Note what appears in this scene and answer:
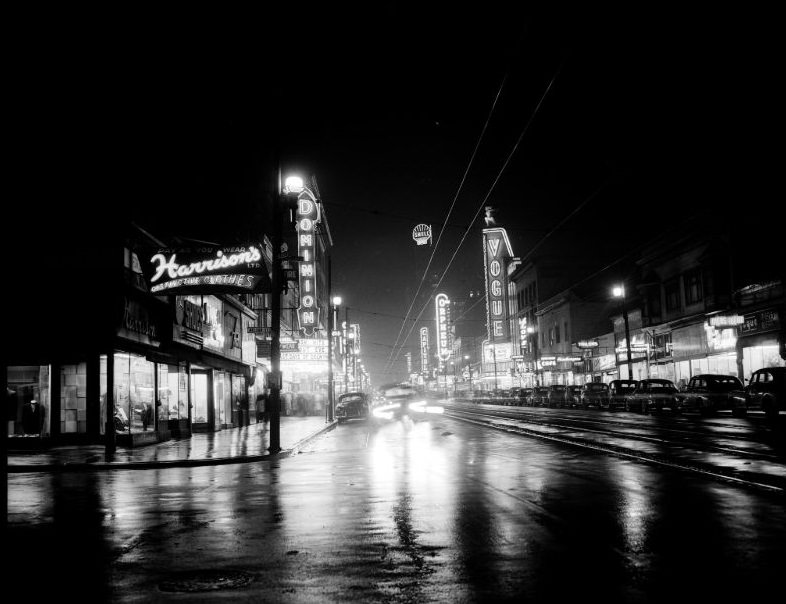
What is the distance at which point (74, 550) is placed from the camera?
25.7 feet

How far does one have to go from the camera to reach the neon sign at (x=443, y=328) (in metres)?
129

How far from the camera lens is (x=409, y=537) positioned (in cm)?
809

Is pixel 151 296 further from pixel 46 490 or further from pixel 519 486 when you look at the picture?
pixel 519 486

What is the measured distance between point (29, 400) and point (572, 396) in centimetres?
3964

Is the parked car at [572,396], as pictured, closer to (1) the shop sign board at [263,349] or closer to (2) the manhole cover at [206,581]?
(1) the shop sign board at [263,349]

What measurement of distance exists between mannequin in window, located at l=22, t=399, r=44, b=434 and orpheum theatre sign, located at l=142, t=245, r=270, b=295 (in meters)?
5.22

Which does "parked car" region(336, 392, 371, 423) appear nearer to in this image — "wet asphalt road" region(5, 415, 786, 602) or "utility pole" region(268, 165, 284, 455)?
"utility pole" region(268, 165, 284, 455)

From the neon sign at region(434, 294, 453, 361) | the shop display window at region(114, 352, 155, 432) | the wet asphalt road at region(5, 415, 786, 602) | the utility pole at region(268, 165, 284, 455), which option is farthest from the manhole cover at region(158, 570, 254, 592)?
the neon sign at region(434, 294, 453, 361)

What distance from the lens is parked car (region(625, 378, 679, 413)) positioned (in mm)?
38344

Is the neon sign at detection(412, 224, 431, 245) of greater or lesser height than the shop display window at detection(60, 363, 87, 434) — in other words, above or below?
above

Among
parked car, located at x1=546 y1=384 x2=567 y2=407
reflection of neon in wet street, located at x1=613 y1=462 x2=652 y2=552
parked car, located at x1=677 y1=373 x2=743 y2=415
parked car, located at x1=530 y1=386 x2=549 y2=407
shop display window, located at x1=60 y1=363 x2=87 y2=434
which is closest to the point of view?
reflection of neon in wet street, located at x1=613 y1=462 x2=652 y2=552

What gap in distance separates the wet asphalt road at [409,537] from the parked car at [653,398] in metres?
25.6

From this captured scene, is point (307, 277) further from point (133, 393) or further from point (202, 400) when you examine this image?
point (133, 393)

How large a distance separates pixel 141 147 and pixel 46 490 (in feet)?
53.1
